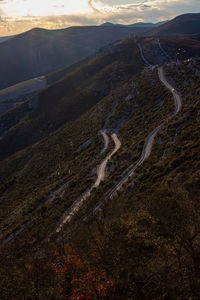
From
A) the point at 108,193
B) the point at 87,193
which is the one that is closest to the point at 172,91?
the point at 87,193

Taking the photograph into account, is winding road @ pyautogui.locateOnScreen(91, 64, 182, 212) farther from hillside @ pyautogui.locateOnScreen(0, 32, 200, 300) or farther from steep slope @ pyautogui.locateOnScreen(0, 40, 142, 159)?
steep slope @ pyautogui.locateOnScreen(0, 40, 142, 159)

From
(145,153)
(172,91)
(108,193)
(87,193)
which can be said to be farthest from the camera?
(172,91)

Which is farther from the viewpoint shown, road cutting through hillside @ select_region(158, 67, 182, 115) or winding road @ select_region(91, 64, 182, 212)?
road cutting through hillside @ select_region(158, 67, 182, 115)

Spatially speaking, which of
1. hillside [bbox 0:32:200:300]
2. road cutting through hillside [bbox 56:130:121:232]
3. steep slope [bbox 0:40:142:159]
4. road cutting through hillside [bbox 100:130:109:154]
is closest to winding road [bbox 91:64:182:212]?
hillside [bbox 0:32:200:300]

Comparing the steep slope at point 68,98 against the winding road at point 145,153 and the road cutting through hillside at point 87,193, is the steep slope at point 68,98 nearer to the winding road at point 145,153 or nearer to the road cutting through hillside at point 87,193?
the road cutting through hillside at point 87,193

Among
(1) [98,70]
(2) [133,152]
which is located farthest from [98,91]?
(2) [133,152]

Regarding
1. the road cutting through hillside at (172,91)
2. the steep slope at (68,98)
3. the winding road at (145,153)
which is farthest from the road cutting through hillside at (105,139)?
the steep slope at (68,98)

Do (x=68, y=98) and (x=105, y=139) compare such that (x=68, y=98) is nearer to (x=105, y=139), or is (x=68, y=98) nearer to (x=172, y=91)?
(x=105, y=139)

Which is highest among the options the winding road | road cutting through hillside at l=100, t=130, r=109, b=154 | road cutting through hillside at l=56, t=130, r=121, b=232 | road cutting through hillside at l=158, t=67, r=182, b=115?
road cutting through hillside at l=158, t=67, r=182, b=115
